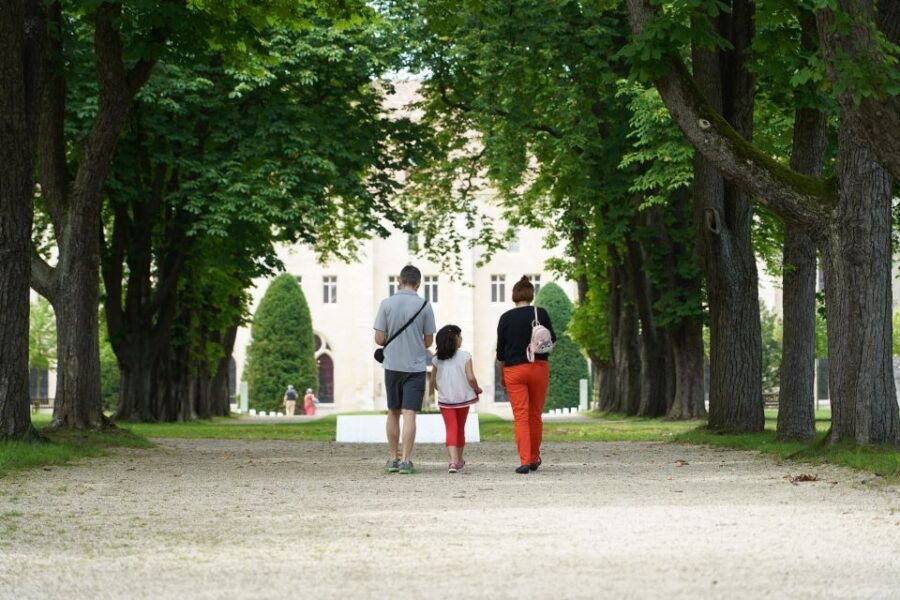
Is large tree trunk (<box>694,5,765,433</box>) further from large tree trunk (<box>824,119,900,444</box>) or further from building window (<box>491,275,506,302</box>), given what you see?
building window (<box>491,275,506,302</box>)

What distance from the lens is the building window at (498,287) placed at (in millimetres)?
87875

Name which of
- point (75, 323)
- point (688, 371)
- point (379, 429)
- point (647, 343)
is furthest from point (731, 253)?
point (647, 343)

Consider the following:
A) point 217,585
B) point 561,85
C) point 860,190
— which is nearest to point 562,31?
point 561,85

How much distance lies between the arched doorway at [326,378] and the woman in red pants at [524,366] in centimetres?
7274

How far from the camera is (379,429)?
2388 cm

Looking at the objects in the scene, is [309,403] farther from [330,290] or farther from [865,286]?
[865,286]

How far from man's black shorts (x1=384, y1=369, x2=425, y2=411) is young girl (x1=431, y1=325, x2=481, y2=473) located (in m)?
0.48

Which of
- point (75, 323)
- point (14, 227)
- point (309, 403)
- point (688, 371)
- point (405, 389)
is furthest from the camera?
point (309, 403)

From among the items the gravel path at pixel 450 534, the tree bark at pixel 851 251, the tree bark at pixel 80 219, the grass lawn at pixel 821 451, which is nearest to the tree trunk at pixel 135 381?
the tree bark at pixel 80 219

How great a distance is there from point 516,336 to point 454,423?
1.09 meters

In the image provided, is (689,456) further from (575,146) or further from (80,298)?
(575,146)

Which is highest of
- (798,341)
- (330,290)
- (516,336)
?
(330,290)

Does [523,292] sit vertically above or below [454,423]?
above

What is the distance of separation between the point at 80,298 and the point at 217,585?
1370 cm
